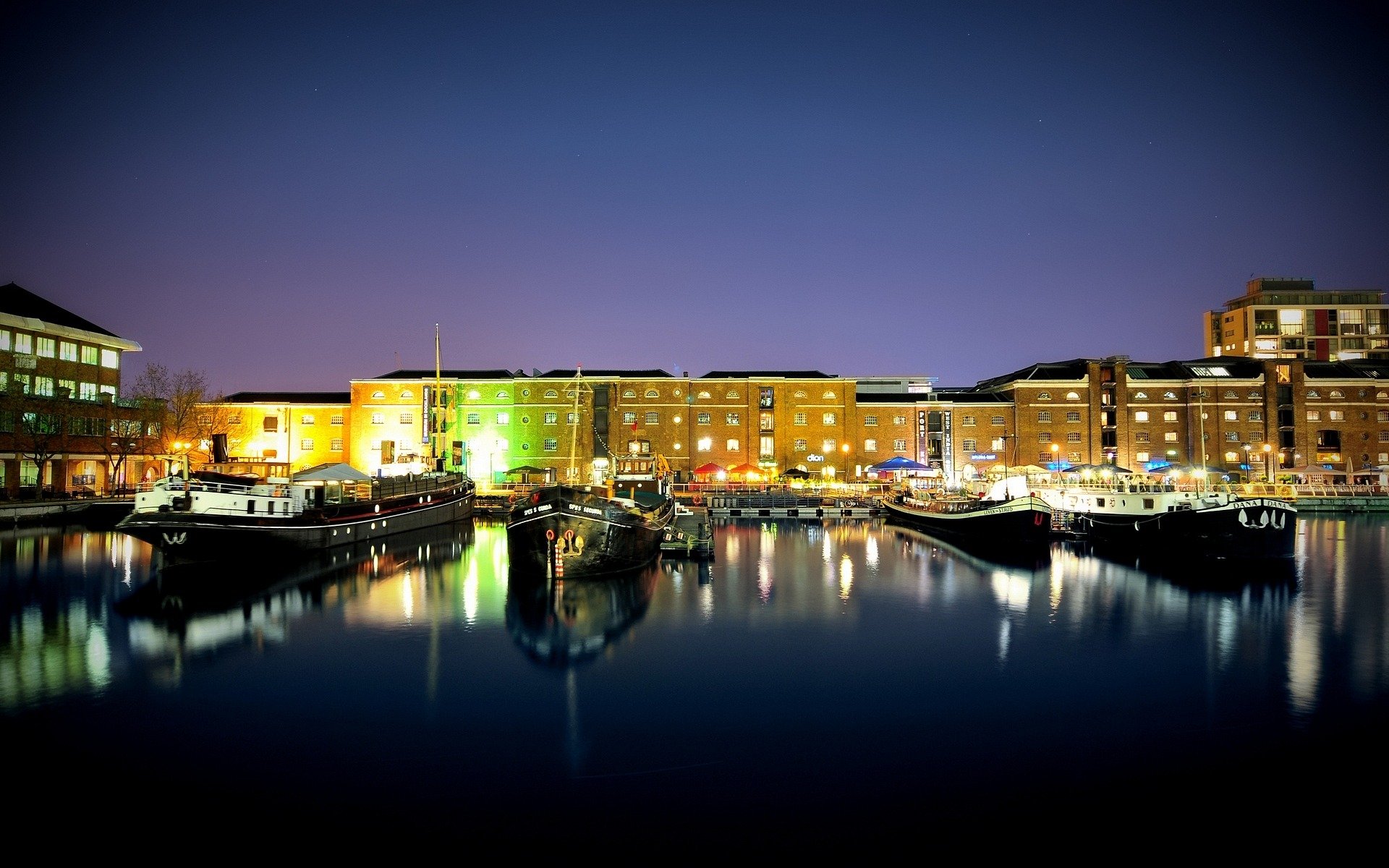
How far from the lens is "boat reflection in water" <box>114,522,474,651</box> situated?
1945cm

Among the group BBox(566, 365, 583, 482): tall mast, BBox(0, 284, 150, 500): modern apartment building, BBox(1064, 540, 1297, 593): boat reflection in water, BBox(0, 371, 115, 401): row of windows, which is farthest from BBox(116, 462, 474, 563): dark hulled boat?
BBox(1064, 540, 1297, 593): boat reflection in water

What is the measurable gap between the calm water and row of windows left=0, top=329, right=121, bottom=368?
37.4 meters

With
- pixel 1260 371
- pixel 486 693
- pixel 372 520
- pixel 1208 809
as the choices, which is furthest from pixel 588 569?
pixel 1260 371

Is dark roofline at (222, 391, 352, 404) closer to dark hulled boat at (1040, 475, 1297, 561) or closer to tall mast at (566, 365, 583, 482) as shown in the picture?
tall mast at (566, 365, 583, 482)

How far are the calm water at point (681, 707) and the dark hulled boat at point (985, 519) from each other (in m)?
9.91

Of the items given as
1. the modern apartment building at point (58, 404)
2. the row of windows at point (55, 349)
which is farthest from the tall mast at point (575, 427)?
the row of windows at point (55, 349)

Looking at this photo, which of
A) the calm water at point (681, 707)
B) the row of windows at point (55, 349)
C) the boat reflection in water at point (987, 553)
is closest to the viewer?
the calm water at point (681, 707)

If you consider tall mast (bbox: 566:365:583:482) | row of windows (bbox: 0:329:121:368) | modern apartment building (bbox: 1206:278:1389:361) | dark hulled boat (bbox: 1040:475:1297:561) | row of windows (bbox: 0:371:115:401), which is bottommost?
dark hulled boat (bbox: 1040:475:1297:561)

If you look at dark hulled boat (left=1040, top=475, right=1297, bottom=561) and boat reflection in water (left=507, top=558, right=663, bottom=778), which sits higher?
dark hulled boat (left=1040, top=475, right=1297, bottom=561)

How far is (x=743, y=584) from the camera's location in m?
26.5

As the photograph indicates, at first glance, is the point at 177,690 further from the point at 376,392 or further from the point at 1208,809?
the point at 376,392

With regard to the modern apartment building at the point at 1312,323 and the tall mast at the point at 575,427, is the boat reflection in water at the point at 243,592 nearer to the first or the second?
the tall mast at the point at 575,427

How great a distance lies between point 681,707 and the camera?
13.8 m

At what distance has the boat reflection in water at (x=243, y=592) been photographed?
63.8 feet
